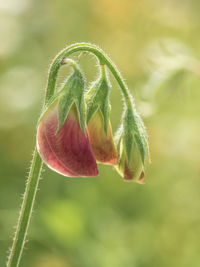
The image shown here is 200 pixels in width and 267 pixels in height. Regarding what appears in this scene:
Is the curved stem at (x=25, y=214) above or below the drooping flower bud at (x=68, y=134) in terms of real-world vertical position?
below

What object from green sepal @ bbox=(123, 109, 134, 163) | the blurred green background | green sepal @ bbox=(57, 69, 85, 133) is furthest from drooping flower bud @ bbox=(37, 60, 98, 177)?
the blurred green background

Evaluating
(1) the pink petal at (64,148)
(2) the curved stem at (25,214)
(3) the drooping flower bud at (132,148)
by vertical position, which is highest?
(3) the drooping flower bud at (132,148)

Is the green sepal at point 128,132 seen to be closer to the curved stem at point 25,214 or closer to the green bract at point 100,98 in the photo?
the green bract at point 100,98

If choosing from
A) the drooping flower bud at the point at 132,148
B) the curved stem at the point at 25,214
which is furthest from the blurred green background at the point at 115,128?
the curved stem at the point at 25,214

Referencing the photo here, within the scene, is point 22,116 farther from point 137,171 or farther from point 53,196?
point 137,171

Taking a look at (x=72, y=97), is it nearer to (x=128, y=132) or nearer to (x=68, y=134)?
(x=68, y=134)

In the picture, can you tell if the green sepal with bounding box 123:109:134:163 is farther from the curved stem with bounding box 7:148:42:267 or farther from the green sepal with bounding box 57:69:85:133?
the curved stem with bounding box 7:148:42:267
